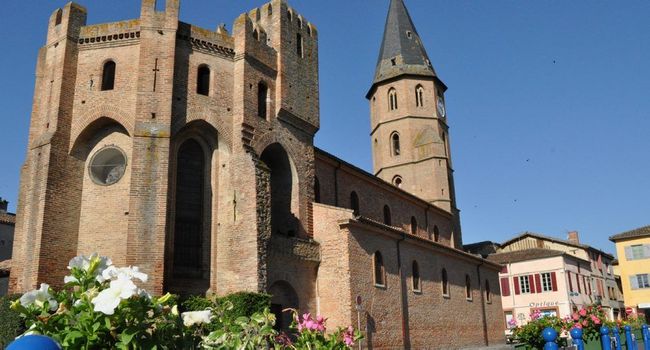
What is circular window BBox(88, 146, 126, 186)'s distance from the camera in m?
18.9

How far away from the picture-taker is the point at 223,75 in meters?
20.4

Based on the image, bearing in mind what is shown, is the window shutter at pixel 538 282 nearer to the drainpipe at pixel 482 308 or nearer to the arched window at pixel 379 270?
the drainpipe at pixel 482 308

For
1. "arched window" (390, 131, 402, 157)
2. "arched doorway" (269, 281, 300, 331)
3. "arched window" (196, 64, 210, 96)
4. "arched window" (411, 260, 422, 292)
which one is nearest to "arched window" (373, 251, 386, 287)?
"arched window" (411, 260, 422, 292)

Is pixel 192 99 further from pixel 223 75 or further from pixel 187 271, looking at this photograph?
pixel 187 271

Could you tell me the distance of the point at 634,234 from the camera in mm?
54719

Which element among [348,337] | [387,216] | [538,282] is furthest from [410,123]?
[348,337]

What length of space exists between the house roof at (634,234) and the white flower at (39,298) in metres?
60.0

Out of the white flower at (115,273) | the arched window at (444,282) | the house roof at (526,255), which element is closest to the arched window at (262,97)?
the arched window at (444,282)

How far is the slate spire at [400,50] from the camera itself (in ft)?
142

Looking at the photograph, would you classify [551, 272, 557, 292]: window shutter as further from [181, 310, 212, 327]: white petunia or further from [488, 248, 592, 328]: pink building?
[181, 310, 212, 327]: white petunia

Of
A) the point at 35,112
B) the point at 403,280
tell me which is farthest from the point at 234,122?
the point at 403,280

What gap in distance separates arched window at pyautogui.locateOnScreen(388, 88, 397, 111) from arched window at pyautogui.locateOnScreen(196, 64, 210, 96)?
24517 mm

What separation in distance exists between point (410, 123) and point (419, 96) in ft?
8.06

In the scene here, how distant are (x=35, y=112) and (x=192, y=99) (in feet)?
18.5
